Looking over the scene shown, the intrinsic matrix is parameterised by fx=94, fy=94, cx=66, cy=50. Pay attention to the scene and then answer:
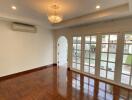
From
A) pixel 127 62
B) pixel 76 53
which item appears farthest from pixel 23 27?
pixel 127 62

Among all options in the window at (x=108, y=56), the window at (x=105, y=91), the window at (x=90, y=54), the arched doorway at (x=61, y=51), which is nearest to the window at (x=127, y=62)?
the window at (x=108, y=56)

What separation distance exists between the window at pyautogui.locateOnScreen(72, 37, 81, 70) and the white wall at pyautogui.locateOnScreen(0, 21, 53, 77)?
1.83 m

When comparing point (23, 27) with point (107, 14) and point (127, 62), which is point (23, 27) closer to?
point (107, 14)

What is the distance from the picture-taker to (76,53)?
5.23m

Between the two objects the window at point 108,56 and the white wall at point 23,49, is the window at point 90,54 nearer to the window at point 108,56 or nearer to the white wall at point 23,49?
the window at point 108,56

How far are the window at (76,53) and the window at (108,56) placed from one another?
1291 mm

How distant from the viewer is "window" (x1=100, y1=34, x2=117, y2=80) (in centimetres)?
379

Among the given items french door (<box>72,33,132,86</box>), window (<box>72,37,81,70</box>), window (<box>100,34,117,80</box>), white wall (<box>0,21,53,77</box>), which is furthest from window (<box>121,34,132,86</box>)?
white wall (<box>0,21,53,77</box>)

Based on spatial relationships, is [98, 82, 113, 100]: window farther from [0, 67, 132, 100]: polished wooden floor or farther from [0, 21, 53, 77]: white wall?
[0, 21, 53, 77]: white wall

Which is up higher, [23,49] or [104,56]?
[23,49]

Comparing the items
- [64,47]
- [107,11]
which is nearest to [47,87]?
[107,11]

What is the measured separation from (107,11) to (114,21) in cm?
71

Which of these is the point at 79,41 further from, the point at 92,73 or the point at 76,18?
the point at 92,73

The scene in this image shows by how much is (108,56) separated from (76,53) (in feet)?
5.78
